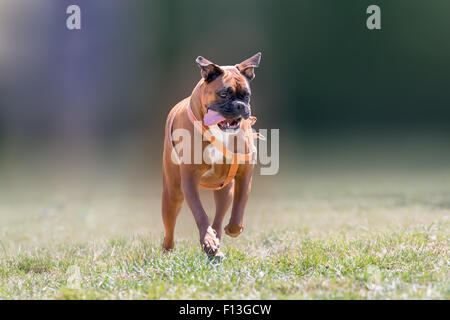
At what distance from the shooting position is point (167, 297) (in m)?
2.87

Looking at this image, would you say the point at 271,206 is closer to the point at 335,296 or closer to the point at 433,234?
the point at 433,234

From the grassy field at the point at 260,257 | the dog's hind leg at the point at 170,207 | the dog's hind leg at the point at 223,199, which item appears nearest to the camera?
the grassy field at the point at 260,257

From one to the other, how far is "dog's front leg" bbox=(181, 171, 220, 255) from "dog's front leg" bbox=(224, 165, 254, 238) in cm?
30

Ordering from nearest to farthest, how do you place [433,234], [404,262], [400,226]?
[404,262]
[433,234]
[400,226]

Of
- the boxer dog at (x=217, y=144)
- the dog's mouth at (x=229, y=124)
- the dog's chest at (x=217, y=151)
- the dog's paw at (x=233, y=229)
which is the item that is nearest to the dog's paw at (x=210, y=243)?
the boxer dog at (x=217, y=144)

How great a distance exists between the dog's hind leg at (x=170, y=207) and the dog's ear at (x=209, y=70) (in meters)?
1.03

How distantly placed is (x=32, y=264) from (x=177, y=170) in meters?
1.45

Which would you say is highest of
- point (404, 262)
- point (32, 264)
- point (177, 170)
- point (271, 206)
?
point (177, 170)

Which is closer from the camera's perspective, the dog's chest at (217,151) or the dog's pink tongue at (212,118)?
the dog's pink tongue at (212,118)

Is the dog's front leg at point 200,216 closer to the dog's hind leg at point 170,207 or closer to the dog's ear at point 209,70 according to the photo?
the dog's hind leg at point 170,207

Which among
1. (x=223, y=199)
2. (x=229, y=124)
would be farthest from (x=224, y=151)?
(x=223, y=199)

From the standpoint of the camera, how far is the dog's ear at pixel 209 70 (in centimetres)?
356

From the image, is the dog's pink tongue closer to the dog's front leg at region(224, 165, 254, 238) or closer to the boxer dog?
the boxer dog
